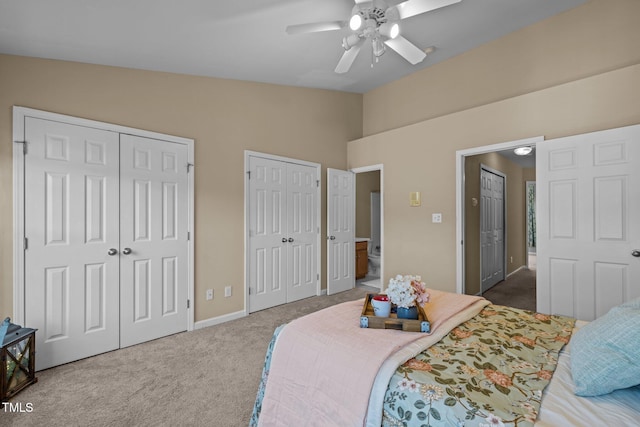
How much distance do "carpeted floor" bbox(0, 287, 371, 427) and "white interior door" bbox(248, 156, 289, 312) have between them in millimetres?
842

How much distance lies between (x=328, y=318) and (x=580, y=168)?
2.67 metres

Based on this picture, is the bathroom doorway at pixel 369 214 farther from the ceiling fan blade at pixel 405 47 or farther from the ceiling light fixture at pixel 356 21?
the ceiling light fixture at pixel 356 21

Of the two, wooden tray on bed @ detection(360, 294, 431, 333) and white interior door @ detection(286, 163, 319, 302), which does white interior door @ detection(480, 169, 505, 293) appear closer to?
white interior door @ detection(286, 163, 319, 302)

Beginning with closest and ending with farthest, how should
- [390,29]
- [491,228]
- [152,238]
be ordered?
1. [390,29]
2. [152,238]
3. [491,228]

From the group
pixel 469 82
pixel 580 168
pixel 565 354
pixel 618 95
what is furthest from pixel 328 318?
pixel 469 82

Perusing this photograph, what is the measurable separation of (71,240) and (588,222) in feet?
14.7

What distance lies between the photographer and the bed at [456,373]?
965mm

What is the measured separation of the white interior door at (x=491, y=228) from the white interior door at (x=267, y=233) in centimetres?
305

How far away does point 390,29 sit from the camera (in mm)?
2102

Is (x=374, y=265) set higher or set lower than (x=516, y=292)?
higher

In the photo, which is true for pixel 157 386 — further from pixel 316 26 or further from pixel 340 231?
pixel 340 231

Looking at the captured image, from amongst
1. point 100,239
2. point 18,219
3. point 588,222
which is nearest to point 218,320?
point 100,239

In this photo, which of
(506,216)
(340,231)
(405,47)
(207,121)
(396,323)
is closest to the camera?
(396,323)

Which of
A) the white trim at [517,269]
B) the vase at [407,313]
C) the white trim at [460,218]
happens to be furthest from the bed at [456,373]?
the white trim at [517,269]
